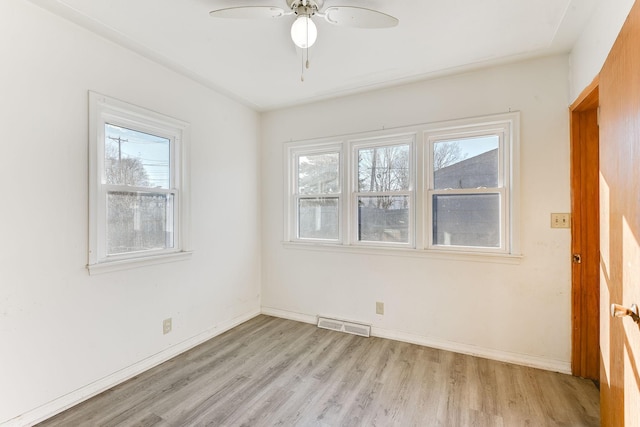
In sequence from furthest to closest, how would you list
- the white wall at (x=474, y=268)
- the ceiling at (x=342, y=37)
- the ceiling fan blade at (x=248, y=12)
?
the white wall at (x=474, y=268)
the ceiling at (x=342, y=37)
the ceiling fan blade at (x=248, y=12)

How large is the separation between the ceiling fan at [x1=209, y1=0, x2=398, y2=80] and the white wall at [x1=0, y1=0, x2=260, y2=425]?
1.17 m

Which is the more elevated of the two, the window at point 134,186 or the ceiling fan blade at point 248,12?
the ceiling fan blade at point 248,12

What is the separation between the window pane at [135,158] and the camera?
2.20m

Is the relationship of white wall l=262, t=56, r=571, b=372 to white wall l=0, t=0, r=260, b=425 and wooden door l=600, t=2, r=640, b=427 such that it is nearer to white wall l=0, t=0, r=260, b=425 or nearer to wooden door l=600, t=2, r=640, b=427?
wooden door l=600, t=2, r=640, b=427

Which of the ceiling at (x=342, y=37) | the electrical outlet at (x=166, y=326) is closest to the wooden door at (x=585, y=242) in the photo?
the ceiling at (x=342, y=37)

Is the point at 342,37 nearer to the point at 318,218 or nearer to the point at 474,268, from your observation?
the point at 318,218

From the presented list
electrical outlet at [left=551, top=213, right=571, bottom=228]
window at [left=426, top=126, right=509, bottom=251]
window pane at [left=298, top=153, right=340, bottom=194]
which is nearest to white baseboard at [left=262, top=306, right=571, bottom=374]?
window at [left=426, top=126, right=509, bottom=251]

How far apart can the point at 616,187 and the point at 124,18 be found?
116 inches

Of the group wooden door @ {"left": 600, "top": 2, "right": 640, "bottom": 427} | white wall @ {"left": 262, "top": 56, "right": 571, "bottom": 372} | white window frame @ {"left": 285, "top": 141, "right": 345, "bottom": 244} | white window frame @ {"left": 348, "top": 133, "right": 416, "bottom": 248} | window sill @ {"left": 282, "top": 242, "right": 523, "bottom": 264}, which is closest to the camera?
wooden door @ {"left": 600, "top": 2, "right": 640, "bottom": 427}

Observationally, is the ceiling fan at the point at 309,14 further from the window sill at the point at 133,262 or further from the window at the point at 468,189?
the window sill at the point at 133,262

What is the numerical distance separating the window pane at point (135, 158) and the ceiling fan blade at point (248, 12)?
1304 millimetres

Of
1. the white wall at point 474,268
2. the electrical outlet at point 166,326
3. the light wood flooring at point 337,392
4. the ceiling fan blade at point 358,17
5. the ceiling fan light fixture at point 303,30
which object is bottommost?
the light wood flooring at point 337,392

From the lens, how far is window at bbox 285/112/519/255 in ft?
8.38

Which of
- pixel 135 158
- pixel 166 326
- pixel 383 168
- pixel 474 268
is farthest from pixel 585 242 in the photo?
pixel 135 158
